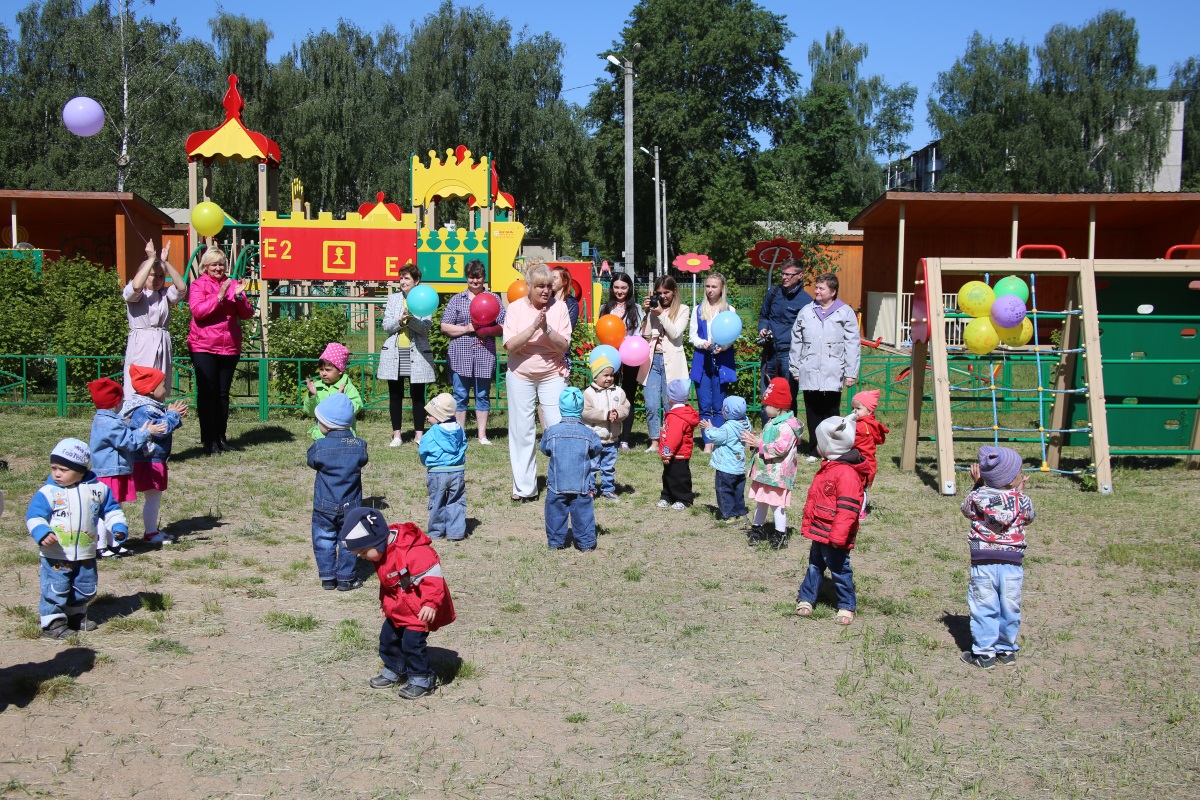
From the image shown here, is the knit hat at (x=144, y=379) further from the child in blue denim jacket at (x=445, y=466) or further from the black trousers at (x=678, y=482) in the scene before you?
the black trousers at (x=678, y=482)

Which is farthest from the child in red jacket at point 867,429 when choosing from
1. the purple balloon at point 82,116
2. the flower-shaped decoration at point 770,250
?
the flower-shaped decoration at point 770,250

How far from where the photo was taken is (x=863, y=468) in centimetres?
686

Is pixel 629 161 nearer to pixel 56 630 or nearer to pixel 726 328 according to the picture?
pixel 726 328

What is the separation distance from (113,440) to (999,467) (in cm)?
518

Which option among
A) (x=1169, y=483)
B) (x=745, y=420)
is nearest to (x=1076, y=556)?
(x=745, y=420)

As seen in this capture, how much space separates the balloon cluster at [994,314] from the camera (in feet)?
29.7

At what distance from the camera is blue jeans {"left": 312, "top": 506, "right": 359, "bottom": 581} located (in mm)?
6074

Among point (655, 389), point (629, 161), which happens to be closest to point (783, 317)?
point (655, 389)

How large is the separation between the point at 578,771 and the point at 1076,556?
15.3ft

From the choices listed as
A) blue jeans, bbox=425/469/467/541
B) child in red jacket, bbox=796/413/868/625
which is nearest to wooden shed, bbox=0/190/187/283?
blue jeans, bbox=425/469/467/541

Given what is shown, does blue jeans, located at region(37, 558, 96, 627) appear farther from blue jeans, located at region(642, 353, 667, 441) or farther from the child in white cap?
blue jeans, located at region(642, 353, 667, 441)

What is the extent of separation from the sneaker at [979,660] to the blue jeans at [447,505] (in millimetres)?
3478

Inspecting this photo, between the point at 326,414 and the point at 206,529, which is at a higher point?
the point at 326,414

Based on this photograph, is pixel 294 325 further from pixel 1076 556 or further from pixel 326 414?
pixel 1076 556
